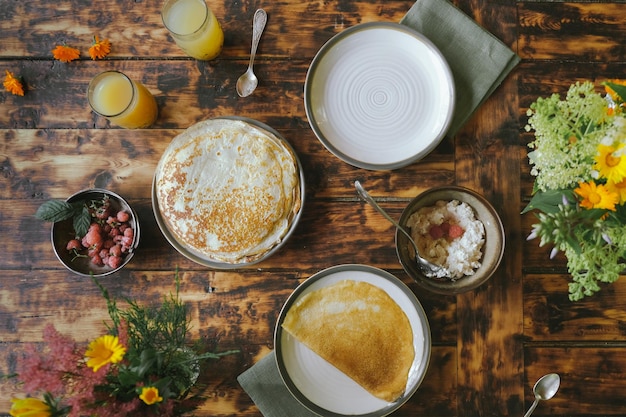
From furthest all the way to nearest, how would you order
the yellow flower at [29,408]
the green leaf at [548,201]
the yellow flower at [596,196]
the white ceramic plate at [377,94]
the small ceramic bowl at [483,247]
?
1. the white ceramic plate at [377,94]
2. the small ceramic bowl at [483,247]
3. the green leaf at [548,201]
4. the yellow flower at [596,196]
5. the yellow flower at [29,408]

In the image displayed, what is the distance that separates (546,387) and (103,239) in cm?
157

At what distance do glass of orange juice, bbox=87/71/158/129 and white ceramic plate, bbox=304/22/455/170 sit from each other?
0.56m

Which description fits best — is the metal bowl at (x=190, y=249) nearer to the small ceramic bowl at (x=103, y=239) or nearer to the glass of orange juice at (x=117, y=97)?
the small ceramic bowl at (x=103, y=239)

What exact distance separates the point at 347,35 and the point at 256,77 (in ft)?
1.15

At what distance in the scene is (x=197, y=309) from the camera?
1.68 m

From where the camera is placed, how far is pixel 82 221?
1.61m

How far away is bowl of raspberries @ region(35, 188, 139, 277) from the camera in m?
1.61

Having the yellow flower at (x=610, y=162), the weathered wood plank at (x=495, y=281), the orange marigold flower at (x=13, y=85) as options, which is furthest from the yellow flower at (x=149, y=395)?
Answer: the orange marigold flower at (x=13, y=85)

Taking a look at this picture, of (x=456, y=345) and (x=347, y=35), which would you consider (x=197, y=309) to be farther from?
(x=347, y=35)

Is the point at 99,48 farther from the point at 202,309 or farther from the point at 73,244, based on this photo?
the point at 202,309

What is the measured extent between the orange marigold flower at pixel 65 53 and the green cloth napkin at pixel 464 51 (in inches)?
46.7

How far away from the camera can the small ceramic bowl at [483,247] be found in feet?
5.10

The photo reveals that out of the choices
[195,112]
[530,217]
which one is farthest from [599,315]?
[195,112]

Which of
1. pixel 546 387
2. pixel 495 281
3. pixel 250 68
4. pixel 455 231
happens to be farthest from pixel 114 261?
pixel 546 387
